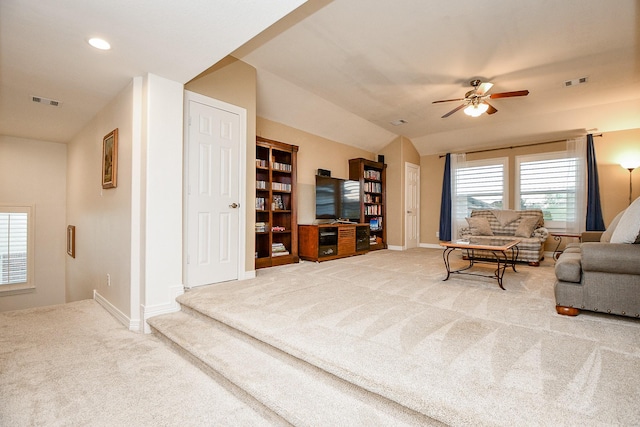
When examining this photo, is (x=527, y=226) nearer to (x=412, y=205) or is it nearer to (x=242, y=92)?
(x=412, y=205)

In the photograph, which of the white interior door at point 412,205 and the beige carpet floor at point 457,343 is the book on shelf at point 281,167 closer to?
the beige carpet floor at point 457,343

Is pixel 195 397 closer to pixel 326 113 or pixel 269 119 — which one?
pixel 269 119

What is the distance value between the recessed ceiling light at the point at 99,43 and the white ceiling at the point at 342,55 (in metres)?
0.07

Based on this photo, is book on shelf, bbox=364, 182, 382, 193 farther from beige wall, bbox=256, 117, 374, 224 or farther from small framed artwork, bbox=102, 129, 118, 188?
small framed artwork, bbox=102, 129, 118, 188

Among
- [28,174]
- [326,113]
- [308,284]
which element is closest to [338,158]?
[326,113]

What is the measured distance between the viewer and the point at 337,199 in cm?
553

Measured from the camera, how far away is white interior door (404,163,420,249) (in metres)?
6.91

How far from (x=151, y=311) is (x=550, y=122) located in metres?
7.07

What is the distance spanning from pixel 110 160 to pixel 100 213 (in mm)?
757

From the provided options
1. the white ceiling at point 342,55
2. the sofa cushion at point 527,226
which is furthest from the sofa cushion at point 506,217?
the white ceiling at point 342,55

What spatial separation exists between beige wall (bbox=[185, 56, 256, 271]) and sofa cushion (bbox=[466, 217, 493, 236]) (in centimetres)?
422

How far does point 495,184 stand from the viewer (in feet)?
21.0

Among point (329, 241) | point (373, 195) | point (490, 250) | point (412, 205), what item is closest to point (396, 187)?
point (373, 195)

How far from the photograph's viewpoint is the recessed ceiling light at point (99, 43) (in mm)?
2057
